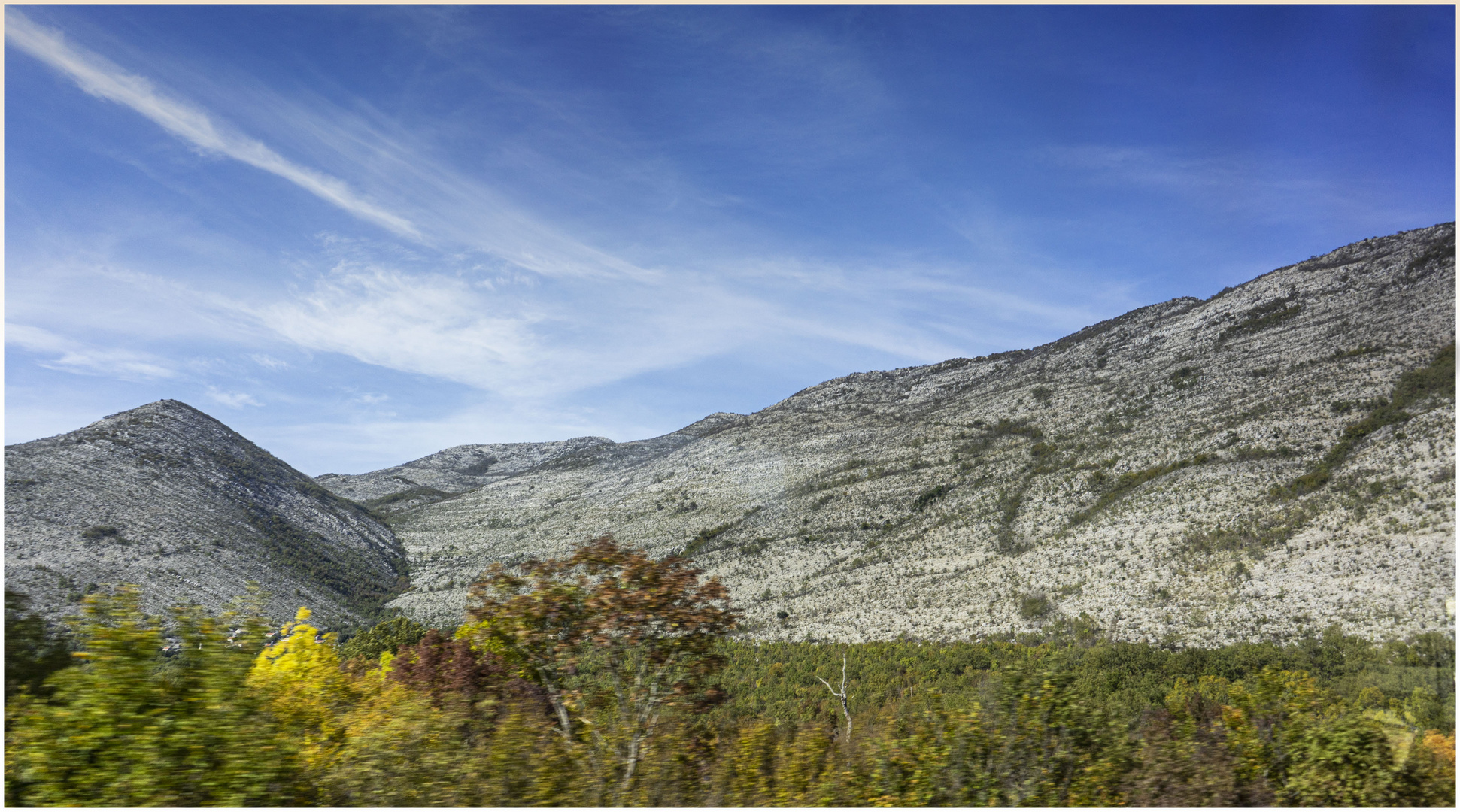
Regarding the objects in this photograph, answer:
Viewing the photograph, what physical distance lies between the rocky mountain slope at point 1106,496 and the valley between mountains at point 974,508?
165 millimetres

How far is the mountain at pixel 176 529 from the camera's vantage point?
2138 cm

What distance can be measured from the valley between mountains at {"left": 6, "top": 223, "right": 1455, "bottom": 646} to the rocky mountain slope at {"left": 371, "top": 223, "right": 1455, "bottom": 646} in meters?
0.17

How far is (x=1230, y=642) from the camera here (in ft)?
71.1

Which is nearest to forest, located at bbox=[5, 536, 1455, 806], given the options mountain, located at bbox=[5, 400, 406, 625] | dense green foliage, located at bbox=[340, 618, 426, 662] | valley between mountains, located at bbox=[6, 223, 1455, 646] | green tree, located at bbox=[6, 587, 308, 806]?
green tree, located at bbox=[6, 587, 308, 806]

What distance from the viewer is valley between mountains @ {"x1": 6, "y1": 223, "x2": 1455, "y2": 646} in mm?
23312

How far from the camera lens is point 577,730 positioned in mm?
7094

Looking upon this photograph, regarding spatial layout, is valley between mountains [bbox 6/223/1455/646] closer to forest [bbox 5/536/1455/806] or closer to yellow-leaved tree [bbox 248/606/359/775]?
yellow-leaved tree [bbox 248/606/359/775]

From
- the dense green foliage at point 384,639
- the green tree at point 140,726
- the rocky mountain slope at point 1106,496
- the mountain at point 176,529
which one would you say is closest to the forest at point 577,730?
the green tree at point 140,726

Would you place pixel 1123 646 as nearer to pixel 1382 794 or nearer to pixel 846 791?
pixel 1382 794

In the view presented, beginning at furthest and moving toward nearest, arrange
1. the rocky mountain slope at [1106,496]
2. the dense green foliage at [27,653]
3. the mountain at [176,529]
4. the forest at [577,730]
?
the rocky mountain slope at [1106,496], the mountain at [176,529], the dense green foliage at [27,653], the forest at [577,730]

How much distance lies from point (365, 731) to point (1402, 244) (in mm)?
80767

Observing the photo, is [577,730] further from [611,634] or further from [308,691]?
[308,691]

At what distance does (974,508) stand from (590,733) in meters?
36.8

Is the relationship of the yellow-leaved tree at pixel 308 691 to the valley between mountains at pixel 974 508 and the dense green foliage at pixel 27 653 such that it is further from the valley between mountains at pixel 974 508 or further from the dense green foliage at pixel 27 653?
the valley between mountains at pixel 974 508
